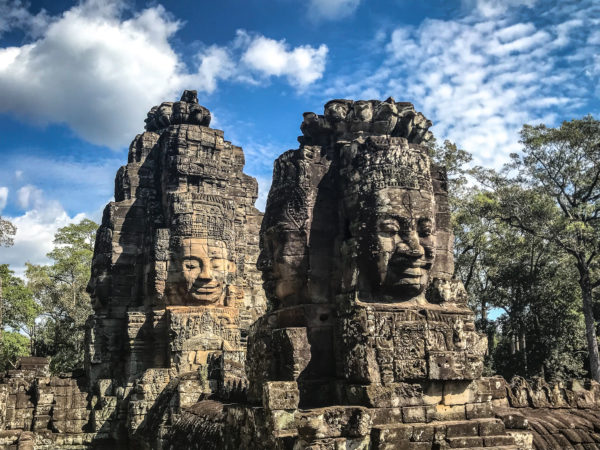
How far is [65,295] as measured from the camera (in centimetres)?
3334

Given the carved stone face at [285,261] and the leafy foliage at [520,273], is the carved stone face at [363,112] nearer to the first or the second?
the carved stone face at [285,261]

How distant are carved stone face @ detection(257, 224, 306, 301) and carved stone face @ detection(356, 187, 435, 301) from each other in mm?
822

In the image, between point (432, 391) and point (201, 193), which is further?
point (201, 193)

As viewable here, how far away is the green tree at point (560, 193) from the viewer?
20344mm

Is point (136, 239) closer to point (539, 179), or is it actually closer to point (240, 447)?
point (240, 447)

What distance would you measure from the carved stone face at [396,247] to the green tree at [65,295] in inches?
1102

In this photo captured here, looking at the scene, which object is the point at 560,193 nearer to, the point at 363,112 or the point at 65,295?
the point at 363,112

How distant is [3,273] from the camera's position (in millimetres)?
32969

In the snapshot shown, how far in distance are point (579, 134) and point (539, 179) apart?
2129 mm

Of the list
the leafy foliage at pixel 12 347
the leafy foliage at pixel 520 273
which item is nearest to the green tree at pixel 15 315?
the leafy foliage at pixel 12 347

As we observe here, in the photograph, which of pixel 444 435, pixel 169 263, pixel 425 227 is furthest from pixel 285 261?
pixel 169 263

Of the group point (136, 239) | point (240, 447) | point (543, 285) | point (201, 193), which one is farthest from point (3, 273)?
point (240, 447)

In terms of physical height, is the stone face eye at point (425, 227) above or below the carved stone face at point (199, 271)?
below

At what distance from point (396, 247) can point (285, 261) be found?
1.39m
